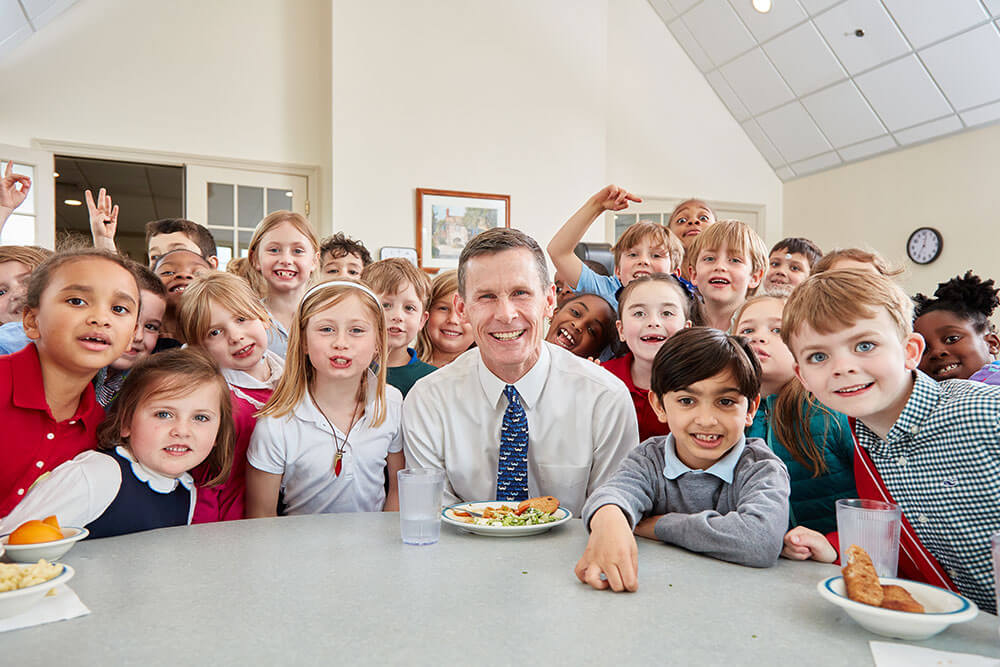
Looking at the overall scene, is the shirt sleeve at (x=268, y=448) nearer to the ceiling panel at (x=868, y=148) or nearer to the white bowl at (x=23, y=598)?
the white bowl at (x=23, y=598)

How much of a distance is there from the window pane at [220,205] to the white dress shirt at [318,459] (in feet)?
12.4

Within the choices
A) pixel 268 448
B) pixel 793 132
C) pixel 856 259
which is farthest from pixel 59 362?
pixel 793 132

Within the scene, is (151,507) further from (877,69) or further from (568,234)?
(877,69)

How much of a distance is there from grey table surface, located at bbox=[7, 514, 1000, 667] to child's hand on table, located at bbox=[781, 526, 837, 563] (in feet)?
0.09

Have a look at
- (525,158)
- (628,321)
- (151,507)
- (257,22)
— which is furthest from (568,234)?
(257,22)

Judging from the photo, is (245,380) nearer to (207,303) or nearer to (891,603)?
(207,303)

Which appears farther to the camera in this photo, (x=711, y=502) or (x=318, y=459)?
(x=318, y=459)

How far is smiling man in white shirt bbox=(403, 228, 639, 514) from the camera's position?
1.75 metres

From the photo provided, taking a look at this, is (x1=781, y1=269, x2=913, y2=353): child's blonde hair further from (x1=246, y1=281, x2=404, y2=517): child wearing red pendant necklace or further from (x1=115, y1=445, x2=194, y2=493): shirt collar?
(x1=115, y1=445, x2=194, y2=493): shirt collar

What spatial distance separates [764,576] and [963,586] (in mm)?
336

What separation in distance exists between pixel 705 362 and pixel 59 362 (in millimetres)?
1445

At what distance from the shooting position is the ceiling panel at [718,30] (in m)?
5.70

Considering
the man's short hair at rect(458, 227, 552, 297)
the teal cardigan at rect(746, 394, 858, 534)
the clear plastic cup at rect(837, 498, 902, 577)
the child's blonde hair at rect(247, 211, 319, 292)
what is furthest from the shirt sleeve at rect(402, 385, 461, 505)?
the child's blonde hair at rect(247, 211, 319, 292)

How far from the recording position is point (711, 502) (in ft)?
4.41
